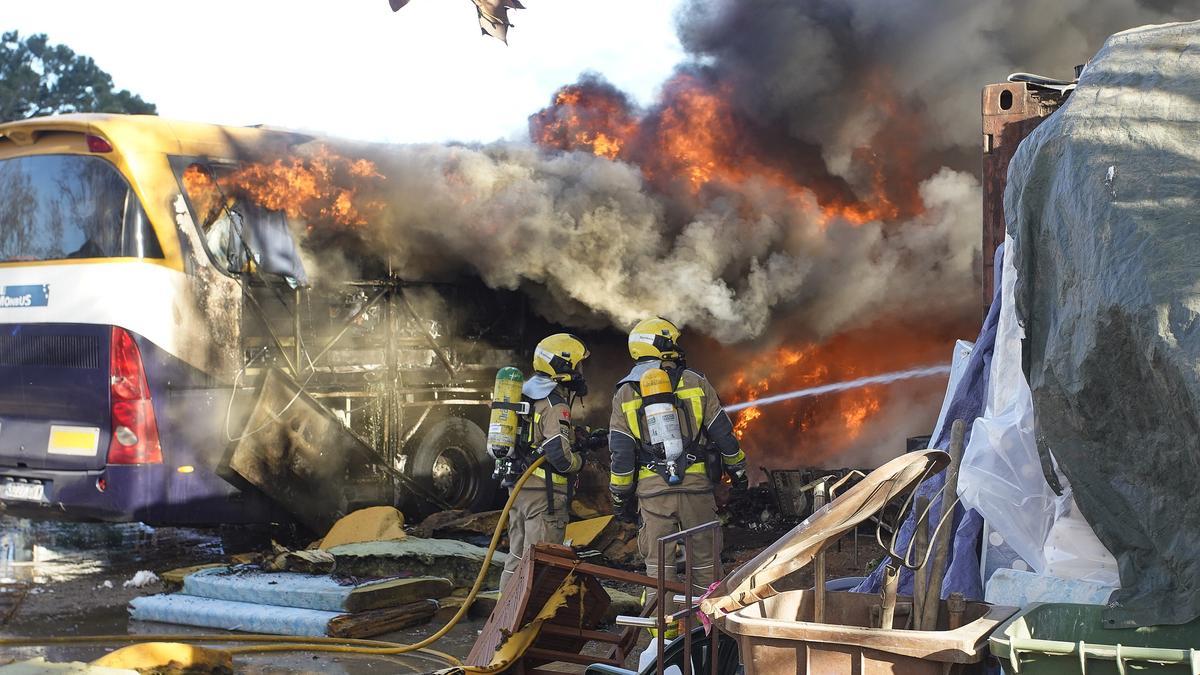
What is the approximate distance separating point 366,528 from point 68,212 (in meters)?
3.39

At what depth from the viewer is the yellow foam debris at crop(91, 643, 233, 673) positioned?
5879 millimetres

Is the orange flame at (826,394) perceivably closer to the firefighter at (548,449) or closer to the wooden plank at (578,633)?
the firefighter at (548,449)

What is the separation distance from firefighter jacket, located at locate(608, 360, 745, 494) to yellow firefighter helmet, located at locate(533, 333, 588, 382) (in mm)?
783

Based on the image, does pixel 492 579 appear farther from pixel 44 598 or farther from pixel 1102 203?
pixel 1102 203

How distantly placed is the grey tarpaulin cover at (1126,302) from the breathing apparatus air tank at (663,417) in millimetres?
2819

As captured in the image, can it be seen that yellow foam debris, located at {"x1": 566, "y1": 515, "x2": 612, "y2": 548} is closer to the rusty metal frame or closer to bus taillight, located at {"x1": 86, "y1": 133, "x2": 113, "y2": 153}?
bus taillight, located at {"x1": 86, "y1": 133, "x2": 113, "y2": 153}

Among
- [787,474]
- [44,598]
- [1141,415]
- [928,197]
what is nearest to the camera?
[1141,415]

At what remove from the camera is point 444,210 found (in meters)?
10.9

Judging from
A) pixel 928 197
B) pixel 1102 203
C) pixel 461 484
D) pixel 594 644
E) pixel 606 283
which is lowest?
pixel 594 644

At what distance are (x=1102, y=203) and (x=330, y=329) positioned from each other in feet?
24.3

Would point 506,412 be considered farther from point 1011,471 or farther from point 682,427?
point 1011,471

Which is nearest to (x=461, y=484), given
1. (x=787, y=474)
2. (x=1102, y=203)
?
(x=787, y=474)

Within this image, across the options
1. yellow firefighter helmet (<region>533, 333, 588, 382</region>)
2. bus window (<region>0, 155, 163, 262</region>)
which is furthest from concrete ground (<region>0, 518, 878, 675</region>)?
bus window (<region>0, 155, 163, 262</region>)

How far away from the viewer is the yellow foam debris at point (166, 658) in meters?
5.88
